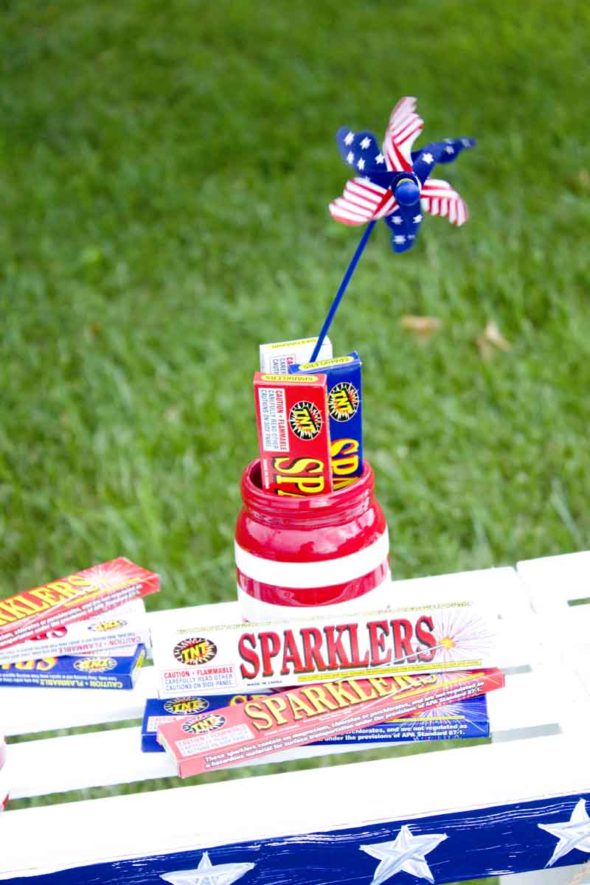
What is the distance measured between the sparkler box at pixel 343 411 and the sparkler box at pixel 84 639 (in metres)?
0.19

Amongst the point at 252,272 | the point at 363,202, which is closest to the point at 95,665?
the point at 363,202

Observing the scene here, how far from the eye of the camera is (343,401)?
807 mm

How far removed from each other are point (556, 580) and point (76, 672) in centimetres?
37

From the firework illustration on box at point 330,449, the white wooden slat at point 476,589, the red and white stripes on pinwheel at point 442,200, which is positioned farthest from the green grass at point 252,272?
the red and white stripes on pinwheel at point 442,200

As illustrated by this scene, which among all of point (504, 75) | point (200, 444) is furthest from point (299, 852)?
point (504, 75)

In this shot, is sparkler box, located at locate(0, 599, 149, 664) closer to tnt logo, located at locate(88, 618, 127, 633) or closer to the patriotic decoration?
tnt logo, located at locate(88, 618, 127, 633)

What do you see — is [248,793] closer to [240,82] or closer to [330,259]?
[330,259]

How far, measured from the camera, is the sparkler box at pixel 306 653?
0.83m

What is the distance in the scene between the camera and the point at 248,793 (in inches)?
29.5

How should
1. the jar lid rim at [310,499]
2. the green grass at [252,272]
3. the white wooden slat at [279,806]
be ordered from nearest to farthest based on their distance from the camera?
the white wooden slat at [279,806], the jar lid rim at [310,499], the green grass at [252,272]

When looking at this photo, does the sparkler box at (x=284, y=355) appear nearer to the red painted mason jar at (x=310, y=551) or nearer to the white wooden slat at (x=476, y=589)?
the red painted mason jar at (x=310, y=551)

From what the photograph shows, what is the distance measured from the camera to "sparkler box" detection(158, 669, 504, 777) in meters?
0.78

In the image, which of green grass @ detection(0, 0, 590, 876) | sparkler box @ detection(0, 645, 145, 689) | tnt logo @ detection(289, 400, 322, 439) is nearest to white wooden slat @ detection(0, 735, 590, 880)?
sparkler box @ detection(0, 645, 145, 689)

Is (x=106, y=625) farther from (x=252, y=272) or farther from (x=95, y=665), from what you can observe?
(x=252, y=272)
